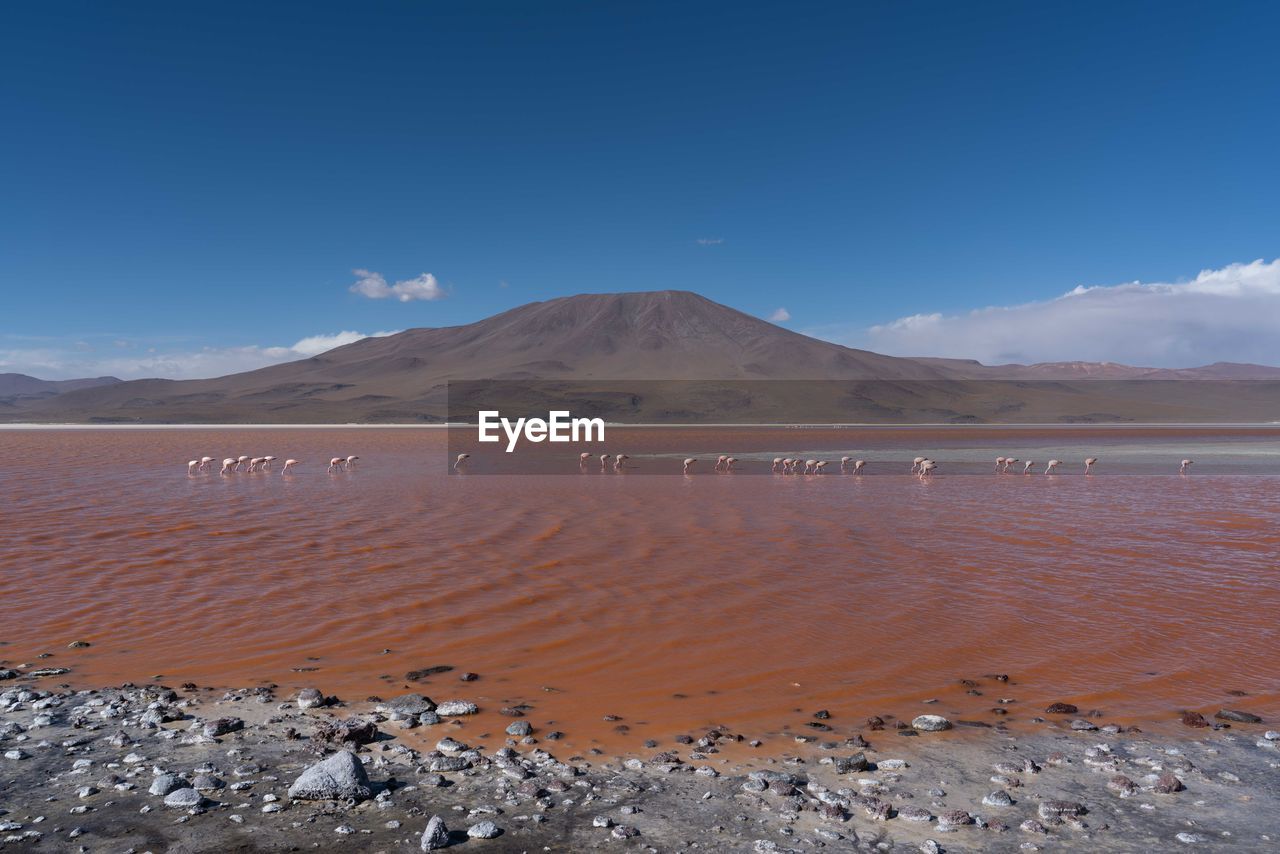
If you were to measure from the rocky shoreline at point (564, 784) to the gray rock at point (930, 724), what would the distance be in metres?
0.02

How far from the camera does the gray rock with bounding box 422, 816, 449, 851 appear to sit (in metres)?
4.58

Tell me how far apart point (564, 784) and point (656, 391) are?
115807 millimetres

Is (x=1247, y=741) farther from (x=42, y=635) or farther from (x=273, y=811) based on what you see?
(x=42, y=635)

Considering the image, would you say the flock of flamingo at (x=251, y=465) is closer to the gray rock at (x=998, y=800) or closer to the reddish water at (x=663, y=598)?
the reddish water at (x=663, y=598)

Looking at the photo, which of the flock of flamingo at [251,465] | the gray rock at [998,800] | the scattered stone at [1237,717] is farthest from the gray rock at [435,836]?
the flock of flamingo at [251,465]

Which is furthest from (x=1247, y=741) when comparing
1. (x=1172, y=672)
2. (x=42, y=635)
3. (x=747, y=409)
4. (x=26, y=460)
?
(x=747, y=409)

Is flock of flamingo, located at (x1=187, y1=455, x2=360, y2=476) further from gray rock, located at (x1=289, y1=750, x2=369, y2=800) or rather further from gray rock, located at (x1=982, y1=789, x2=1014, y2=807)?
gray rock, located at (x1=982, y1=789, x2=1014, y2=807)

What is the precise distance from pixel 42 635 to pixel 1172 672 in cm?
1300

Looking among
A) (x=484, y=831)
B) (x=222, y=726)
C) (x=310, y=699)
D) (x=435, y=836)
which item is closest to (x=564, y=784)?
(x=484, y=831)

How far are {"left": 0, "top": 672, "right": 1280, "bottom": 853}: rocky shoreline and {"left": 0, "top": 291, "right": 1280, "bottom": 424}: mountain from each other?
89842mm

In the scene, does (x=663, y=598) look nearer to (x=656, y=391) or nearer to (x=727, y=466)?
(x=727, y=466)

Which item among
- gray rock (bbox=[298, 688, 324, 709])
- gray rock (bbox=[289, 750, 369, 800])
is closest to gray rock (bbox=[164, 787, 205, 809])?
gray rock (bbox=[289, 750, 369, 800])

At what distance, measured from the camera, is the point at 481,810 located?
16.5ft

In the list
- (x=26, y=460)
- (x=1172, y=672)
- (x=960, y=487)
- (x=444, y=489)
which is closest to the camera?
(x=1172, y=672)
